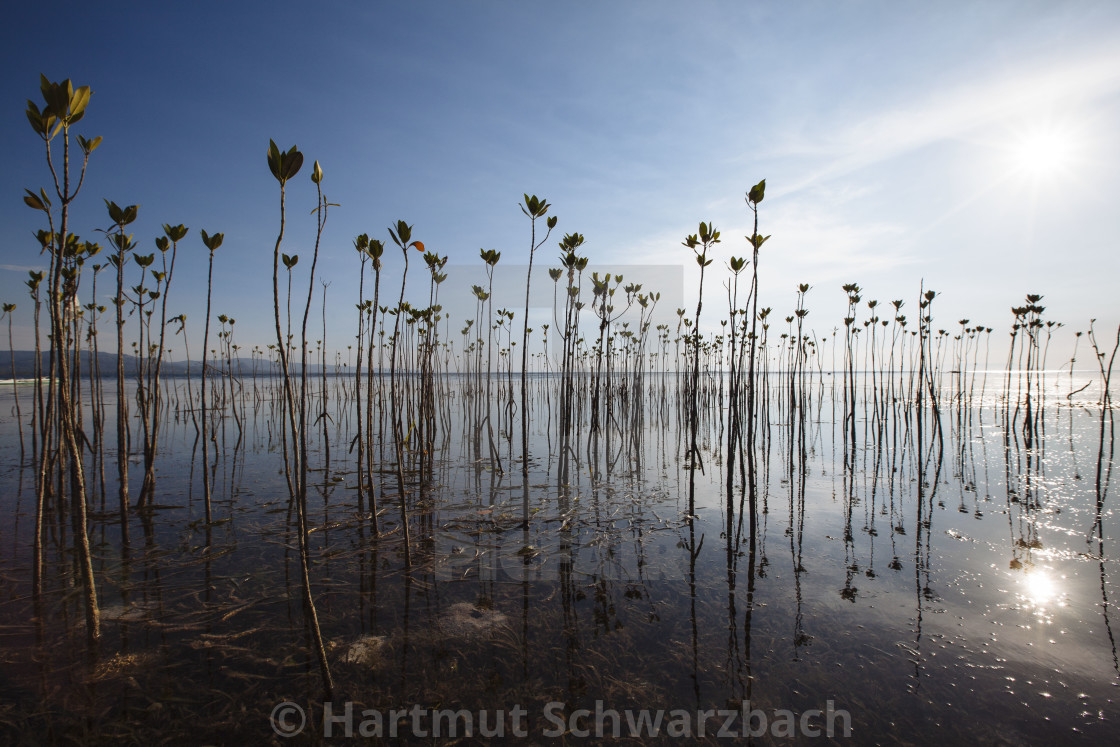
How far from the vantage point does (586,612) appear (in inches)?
128

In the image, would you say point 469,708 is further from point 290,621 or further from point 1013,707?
point 1013,707

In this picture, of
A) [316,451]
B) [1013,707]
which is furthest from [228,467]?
[1013,707]

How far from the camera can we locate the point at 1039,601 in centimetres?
343

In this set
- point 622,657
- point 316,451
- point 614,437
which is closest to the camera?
point 622,657

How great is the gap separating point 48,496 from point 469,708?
22.5ft

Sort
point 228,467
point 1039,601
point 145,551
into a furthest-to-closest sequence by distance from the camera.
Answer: point 228,467 < point 145,551 < point 1039,601

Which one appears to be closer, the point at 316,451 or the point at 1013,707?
the point at 1013,707

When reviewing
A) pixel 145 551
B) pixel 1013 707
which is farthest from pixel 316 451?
pixel 1013 707

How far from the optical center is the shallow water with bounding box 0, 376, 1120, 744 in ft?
7.72

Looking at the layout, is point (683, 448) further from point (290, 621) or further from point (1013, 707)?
point (290, 621)

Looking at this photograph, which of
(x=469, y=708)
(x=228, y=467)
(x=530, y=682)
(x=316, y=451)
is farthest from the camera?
(x=316, y=451)

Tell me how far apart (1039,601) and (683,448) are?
658cm

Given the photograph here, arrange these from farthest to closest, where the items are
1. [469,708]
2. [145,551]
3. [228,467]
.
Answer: [228,467] → [145,551] → [469,708]

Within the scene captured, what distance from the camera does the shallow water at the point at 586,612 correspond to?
2.35m
